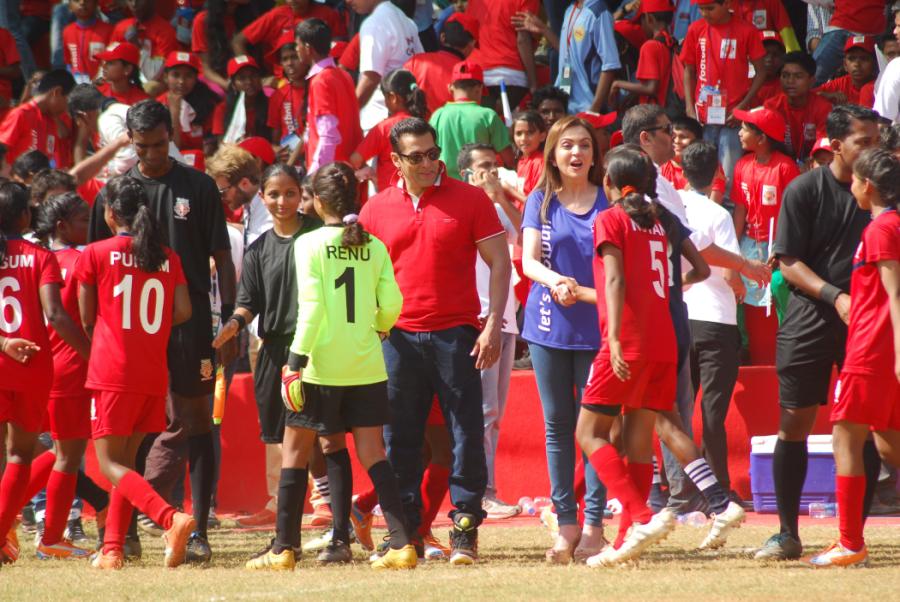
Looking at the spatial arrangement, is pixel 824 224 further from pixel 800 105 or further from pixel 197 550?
pixel 800 105

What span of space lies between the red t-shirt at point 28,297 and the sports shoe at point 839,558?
13.3 feet

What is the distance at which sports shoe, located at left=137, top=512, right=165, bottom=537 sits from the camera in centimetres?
883

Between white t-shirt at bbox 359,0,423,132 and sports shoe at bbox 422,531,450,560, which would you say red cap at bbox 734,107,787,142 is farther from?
sports shoe at bbox 422,531,450,560

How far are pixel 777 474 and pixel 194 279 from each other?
3.29 m

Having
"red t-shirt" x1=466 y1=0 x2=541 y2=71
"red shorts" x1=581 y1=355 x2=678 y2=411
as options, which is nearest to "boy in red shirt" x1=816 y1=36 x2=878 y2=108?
"red t-shirt" x1=466 y1=0 x2=541 y2=71

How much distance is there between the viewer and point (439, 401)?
703 cm

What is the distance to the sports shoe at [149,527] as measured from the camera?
8.83m

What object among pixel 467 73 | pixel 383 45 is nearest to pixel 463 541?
pixel 467 73

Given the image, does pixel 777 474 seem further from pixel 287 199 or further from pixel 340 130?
pixel 340 130

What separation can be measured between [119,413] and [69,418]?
30.9 inches

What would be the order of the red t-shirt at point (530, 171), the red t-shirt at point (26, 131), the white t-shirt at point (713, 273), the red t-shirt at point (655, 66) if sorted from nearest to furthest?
the white t-shirt at point (713, 273) → the red t-shirt at point (530, 171) → the red t-shirt at point (26, 131) → the red t-shirt at point (655, 66)

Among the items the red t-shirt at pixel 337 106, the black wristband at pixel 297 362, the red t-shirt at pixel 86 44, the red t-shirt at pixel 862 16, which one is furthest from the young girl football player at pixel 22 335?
the red t-shirt at pixel 86 44

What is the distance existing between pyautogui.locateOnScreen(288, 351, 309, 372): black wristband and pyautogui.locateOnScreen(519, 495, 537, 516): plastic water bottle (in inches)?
127

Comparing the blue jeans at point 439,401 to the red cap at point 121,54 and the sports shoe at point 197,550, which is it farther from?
the red cap at point 121,54
